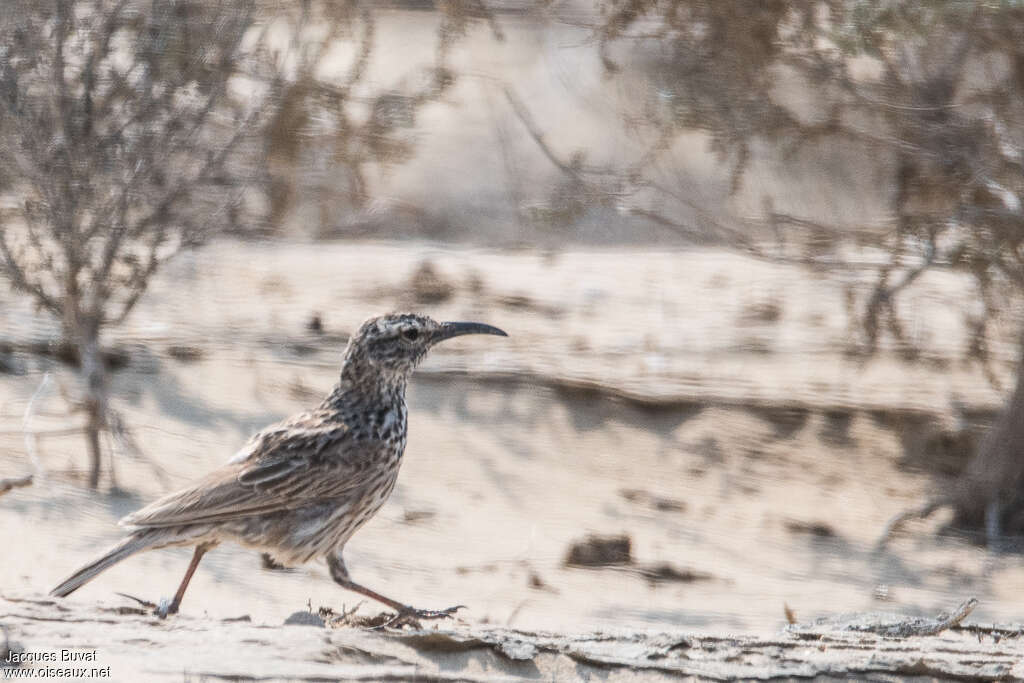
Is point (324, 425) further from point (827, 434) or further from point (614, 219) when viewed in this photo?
point (614, 219)

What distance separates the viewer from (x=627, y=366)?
28.5ft

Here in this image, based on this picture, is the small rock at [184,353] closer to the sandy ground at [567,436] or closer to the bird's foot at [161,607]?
the sandy ground at [567,436]

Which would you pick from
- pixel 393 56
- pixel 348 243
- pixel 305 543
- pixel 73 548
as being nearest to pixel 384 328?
pixel 305 543

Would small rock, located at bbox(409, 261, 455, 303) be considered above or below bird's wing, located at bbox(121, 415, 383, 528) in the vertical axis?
below

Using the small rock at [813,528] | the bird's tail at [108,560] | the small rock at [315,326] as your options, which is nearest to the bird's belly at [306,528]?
the bird's tail at [108,560]

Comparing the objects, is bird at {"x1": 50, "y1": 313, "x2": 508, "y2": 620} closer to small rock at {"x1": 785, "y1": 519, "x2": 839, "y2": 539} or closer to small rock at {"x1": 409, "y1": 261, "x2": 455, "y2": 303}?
small rock at {"x1": 785, "y1": 519, "x2": 839, "y2": 539}

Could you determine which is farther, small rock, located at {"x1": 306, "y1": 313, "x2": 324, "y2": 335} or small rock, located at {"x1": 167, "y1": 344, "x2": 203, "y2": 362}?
small rock, located at {"x1": 306, "y1": 313, "x2": 324, "y2": 335}

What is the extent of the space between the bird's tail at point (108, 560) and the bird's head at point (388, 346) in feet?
3.53

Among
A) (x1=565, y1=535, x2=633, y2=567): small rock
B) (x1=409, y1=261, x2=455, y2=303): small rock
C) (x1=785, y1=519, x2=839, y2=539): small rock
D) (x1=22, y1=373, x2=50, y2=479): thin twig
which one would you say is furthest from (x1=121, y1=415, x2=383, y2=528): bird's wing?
(x1=409, y1=261, x2=455, y2=303): small rock

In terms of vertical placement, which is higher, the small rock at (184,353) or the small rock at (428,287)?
A: the small rock at (428,287)

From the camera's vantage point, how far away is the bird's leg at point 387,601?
15.0 ft

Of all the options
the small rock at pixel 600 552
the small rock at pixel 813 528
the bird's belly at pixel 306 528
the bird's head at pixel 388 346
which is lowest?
the small rock at pixel 813 528

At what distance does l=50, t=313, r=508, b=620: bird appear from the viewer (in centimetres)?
458

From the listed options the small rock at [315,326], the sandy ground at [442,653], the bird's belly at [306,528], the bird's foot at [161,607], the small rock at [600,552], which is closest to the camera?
the sandy ground at [442,653]
